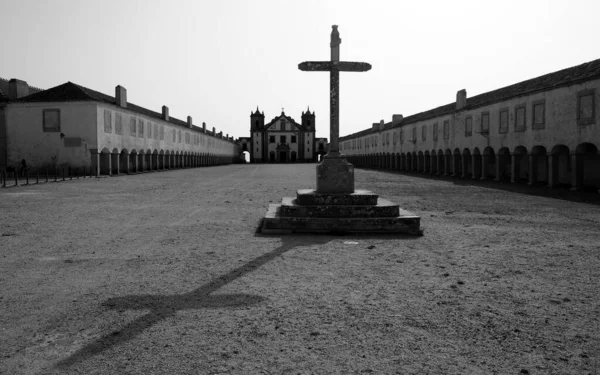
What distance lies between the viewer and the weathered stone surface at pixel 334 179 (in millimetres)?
9695

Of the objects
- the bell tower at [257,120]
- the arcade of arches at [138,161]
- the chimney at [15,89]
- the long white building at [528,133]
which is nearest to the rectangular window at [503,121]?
the long white building at [528,133]

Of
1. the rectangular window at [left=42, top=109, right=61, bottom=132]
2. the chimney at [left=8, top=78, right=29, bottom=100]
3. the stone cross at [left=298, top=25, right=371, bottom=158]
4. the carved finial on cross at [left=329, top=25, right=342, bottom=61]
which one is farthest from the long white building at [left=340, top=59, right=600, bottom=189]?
the chimney at [left=8, top=78, right=29, bottom=100]

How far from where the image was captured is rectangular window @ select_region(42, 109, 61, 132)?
32031mm

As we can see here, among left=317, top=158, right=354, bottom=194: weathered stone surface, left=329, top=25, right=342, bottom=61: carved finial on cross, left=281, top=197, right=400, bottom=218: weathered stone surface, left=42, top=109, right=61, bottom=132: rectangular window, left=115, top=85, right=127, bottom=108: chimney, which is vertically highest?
left=115, top=85, right=127, bottom=108: chimney

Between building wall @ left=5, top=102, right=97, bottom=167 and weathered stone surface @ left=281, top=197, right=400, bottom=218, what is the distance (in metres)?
27.3

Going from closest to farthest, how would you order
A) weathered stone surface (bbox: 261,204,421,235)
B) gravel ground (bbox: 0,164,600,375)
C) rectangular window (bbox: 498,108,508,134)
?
gravel ground (bbox: 0,164,600,375), weathered stone surface (bbox: 261,204,421,235), rectangular window (bbox: 498,108,508,134)

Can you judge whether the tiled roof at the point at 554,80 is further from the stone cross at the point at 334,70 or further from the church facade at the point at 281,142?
the church facade at the point at 281,142

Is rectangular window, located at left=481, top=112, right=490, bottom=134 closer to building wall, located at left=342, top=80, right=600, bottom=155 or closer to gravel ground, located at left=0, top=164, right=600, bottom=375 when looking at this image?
building wall, located at left=342, top=80, right=600, bottom=155

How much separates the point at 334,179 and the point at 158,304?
19.4ft

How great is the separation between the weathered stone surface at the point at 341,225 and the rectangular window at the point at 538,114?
18.2 m

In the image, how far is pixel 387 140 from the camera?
56.0 metres

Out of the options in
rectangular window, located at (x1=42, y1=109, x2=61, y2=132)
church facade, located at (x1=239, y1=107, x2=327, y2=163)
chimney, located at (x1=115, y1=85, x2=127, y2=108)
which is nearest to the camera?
rectangular window, located at (x1=42, y1=109, x2=61, y2=132)

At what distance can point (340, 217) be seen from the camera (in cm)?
897

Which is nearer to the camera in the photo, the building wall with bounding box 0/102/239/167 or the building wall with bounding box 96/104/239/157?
the building wall with bounding box 0/102/239/167
